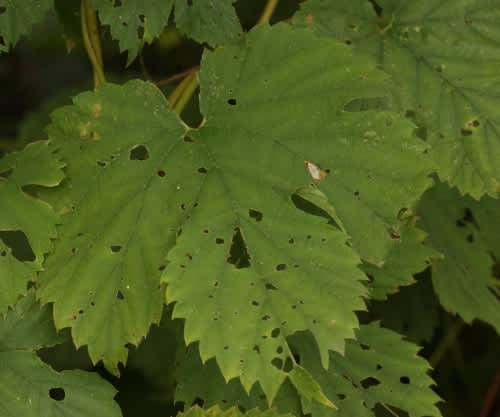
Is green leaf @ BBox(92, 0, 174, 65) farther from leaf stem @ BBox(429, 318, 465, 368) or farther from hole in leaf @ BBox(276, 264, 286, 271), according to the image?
leaf stem @ BBox(429, 318, 465, 368)

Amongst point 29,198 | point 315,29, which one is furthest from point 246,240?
point 315,29

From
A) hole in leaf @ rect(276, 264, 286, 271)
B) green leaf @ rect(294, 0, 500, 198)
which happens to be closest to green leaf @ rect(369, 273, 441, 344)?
green leaf @ rect(294, 0, 500, 198)

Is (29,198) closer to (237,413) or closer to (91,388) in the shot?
(91,388)

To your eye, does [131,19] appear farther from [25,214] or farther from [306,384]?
[306,384]

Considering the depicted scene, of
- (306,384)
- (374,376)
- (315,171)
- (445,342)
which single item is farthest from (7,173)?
(445,342)

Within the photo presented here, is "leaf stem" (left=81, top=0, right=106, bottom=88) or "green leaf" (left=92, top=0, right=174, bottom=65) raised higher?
"green leaf" (left=92, top=0, right=174, bottom=65)

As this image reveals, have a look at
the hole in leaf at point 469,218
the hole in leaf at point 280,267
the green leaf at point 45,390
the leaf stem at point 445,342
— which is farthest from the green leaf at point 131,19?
the leaf stem at point 445,342

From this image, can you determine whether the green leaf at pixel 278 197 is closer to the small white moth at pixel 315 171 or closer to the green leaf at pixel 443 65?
the small white moth at pixel 315 171
